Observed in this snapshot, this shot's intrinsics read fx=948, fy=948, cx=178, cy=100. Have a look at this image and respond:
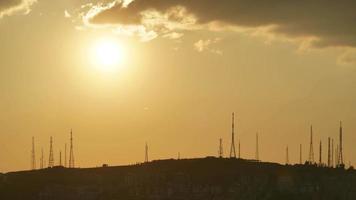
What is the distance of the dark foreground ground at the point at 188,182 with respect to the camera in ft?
489

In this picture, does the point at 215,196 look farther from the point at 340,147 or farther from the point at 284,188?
the point at 340,147

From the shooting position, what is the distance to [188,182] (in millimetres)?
158000

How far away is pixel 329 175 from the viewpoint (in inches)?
5945

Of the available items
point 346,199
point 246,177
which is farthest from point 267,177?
point 346,199

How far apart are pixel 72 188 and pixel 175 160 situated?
18773mm

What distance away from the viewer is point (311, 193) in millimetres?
147375

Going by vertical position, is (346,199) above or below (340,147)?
below

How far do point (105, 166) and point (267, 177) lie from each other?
35.1 metres

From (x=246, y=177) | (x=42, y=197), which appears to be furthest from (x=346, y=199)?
(x=42, y=197)

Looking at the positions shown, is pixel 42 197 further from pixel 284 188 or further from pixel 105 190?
pixel 284 188

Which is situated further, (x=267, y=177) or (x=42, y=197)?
(x=42, y=197)

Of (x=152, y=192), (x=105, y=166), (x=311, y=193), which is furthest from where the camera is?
(x=105, y=166)

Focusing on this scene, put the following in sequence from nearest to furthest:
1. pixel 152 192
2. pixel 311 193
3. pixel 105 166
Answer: pixel 311 193
pixel 152 192
pixel 105 166

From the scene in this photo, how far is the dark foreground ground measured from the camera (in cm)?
14912
